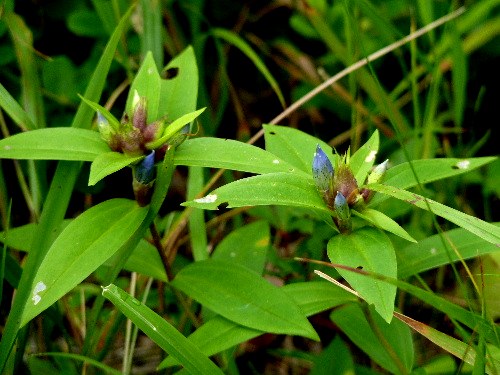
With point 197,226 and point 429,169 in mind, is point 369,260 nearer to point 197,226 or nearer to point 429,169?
point 429,169

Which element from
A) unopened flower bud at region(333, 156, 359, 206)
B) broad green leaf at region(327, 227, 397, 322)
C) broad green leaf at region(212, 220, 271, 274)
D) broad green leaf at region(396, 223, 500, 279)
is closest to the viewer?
broad green leaf at region(327, 227, 397, 322)

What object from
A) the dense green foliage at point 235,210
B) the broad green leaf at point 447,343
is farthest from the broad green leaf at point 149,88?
the broad green leaf at point 447,343

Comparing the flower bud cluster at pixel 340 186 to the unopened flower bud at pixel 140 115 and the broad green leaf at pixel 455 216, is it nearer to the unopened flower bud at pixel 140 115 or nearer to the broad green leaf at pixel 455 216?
the broad green leaf at pixel 455 216

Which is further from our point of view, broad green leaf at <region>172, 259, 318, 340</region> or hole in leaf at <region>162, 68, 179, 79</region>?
hole in leaf at <region>162, 68, 179, 79</region>

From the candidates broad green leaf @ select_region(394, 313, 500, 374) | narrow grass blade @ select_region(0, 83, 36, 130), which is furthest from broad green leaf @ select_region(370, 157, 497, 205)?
narrow grass blade @ select_region(0, 83, 36, 130)

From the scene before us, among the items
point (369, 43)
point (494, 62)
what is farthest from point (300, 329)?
point (494, 62)

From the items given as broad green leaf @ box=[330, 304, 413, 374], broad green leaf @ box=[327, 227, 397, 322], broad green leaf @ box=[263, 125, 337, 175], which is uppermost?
broad green leaf @ box=[263, 125, 337, 175]

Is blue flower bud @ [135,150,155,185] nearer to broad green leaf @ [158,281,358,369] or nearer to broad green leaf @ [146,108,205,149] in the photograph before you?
broad green leaf @ [146,108,205,149]
